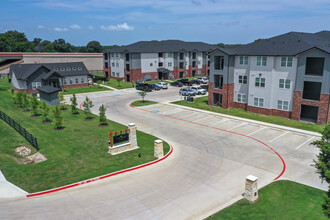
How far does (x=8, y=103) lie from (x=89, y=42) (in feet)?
483

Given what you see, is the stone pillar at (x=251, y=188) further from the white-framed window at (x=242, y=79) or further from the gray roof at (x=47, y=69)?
the gray roof at (x=47, y=69)

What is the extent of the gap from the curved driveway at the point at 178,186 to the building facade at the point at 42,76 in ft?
121

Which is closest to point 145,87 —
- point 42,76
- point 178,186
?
point 42,76

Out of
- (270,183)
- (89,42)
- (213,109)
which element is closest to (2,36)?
(89,42)

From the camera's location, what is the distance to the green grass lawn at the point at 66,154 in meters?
18.2

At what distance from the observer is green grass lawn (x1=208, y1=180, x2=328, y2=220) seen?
13.9m

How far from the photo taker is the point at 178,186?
56.7 feet

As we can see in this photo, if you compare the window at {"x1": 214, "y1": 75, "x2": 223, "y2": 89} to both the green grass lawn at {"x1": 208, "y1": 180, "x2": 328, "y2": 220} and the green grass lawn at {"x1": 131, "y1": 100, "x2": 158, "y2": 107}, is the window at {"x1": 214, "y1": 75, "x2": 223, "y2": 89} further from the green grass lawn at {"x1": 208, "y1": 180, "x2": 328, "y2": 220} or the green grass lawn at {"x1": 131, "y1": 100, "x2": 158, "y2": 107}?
the green grass lawn at {"x1": 208, "y1": 180, "x2": 328, "y2": 220}

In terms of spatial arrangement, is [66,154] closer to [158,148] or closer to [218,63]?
[158,148]


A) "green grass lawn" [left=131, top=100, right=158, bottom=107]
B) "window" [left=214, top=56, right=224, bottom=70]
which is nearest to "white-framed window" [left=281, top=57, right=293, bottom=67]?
"window" [left=214, top=56, right=224, bottom=70]

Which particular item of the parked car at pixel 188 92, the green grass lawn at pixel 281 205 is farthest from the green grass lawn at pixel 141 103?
the green grass lawn at pixel 281 205

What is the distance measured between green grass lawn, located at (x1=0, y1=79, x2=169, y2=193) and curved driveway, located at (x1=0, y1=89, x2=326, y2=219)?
5.69 ft

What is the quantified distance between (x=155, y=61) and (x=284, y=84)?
47132 millimetres

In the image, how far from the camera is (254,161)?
21.5 metres
